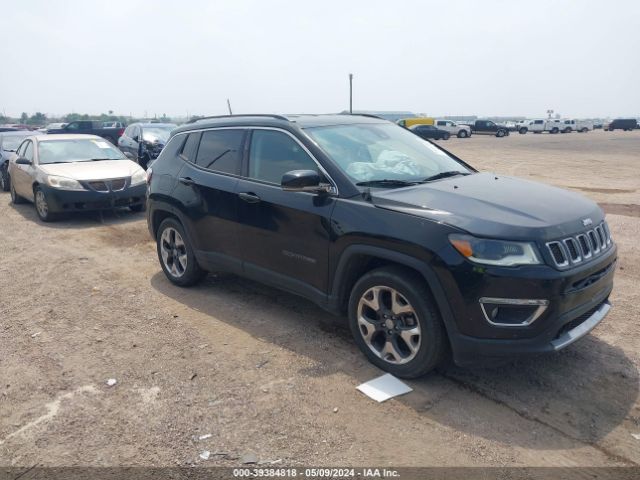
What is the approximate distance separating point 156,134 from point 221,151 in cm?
1024

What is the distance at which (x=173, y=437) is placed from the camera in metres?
3.25

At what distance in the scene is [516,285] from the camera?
3.28 metres

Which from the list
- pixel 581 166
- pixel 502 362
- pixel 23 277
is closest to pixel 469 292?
pixel 502 362

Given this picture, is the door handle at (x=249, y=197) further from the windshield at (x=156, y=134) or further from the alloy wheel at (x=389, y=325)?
the windshield at (x=156, y=134)

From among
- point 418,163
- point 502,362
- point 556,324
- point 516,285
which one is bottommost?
point 502,362

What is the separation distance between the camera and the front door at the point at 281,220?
4215 millimetres

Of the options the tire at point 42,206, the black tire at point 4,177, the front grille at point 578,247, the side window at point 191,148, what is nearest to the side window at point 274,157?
the side window at point 191,148

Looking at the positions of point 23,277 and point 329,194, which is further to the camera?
point 23,277

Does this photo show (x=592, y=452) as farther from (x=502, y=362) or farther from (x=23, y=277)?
(x=23, y=277)

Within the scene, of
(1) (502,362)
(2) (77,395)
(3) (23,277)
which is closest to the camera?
(1) (502,362)

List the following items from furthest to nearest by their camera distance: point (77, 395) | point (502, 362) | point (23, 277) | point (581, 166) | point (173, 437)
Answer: point (581, 166) < point (23, 277) < point (77, 395) < point (502, 362) < point (173, 437)

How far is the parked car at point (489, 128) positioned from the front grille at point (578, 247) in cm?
5296

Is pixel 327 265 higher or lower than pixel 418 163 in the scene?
lower

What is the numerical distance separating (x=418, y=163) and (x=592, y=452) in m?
2.54
